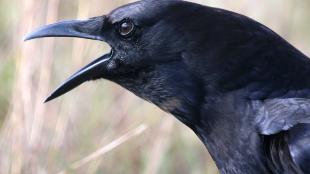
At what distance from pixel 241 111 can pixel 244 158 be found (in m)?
0.17

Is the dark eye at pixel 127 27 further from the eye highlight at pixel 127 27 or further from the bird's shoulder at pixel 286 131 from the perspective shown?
the bird's shoulder at pixel 286 131

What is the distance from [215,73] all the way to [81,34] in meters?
0.62

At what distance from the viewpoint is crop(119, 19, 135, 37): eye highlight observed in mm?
4348

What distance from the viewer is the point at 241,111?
4.14 m

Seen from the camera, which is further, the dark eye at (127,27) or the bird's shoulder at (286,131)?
the dark eye at (127,27)

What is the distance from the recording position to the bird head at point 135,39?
4.32m

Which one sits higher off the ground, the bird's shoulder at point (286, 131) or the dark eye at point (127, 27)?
the dark eye at point (127, 27)

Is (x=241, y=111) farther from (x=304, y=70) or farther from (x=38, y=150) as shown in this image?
(x=38, y=150)

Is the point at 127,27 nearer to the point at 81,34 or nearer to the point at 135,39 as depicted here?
the point at 135,39

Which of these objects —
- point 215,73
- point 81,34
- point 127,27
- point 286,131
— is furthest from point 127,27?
point 286,131

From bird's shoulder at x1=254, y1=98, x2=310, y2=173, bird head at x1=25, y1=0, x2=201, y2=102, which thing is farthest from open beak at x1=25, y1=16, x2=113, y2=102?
bird's shoulder at x1=254, y1=98, x2=310, y2=173

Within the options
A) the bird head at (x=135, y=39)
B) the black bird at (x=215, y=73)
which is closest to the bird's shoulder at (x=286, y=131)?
the black bird at (x=215, y=73)

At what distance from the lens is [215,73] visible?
4.20 meters

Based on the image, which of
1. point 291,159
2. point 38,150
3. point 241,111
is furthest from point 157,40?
point 38,150
